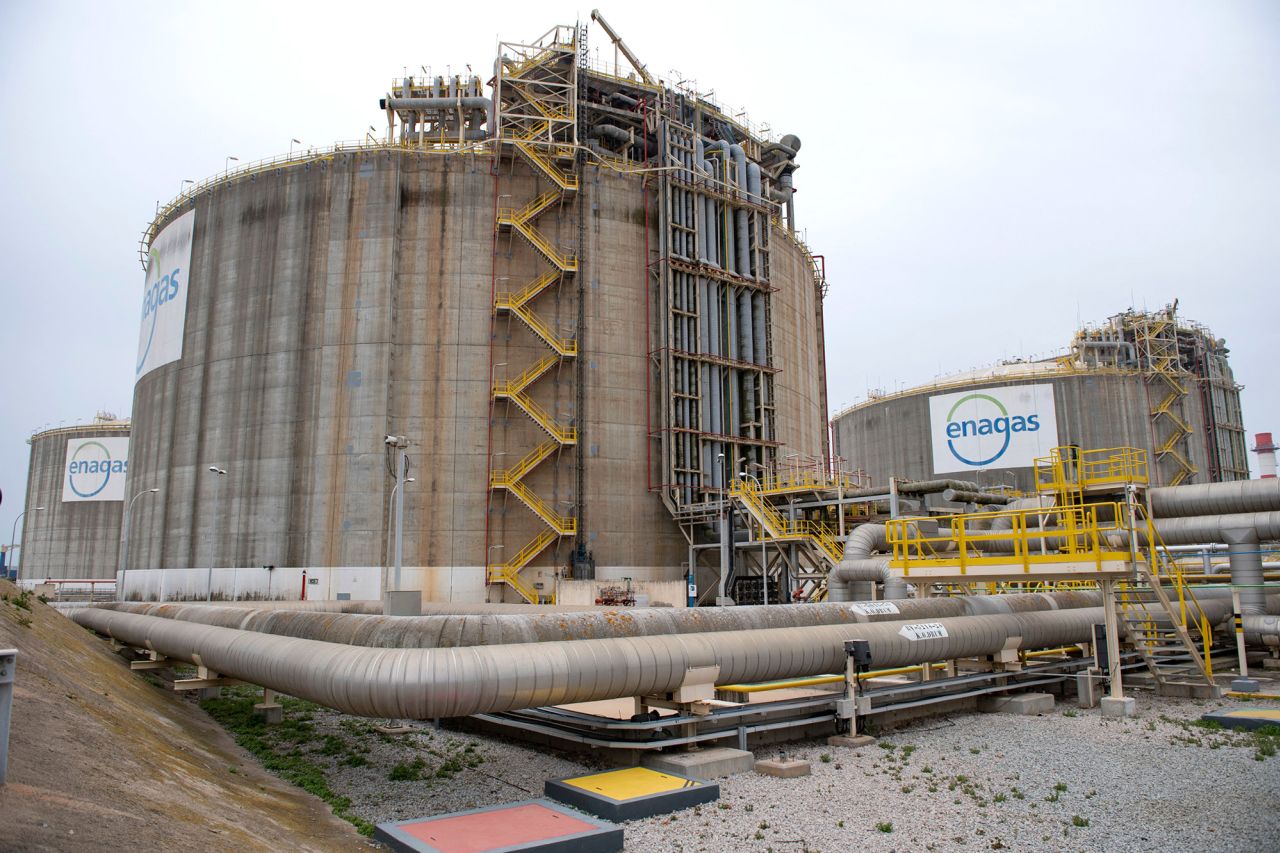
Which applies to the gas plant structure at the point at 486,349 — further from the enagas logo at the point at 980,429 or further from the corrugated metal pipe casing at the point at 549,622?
the enagas logo at the point at 980,429

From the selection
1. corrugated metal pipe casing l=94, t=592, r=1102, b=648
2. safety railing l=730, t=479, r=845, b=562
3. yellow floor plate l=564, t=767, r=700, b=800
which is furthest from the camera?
safety railing l=730, t=479, r=845, b=562

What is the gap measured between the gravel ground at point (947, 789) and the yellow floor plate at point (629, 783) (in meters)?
0.51

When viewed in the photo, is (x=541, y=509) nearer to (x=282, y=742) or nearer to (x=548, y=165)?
(x=548, y=165)

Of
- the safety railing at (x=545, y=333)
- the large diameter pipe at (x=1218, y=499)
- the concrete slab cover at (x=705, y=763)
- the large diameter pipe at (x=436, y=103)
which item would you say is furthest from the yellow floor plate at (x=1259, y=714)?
the large diameter pipe at (x=436, y=103)

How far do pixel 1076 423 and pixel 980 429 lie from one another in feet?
21.4

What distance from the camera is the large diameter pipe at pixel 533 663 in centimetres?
1141

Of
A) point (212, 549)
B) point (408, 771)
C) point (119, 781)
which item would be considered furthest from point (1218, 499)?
point (212, 549)

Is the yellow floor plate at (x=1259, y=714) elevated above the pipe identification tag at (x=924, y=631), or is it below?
below

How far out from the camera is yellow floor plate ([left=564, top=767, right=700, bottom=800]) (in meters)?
11.6

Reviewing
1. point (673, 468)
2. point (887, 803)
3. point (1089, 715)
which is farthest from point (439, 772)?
point (673, 468)

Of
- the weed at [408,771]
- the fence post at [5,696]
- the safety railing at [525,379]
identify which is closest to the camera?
the fence post at [5,696]

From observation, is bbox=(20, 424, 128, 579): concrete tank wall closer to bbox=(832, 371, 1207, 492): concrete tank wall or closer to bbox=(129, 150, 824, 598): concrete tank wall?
bbox=(129, 150, 824, 598): concrete tank wall

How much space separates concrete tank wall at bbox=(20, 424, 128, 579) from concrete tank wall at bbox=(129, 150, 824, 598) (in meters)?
44.3

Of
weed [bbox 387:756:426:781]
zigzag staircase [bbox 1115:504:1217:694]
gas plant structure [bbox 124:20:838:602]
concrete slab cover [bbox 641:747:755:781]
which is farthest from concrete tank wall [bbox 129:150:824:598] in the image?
concrete slab cover [bbox 641:747:755:781]
